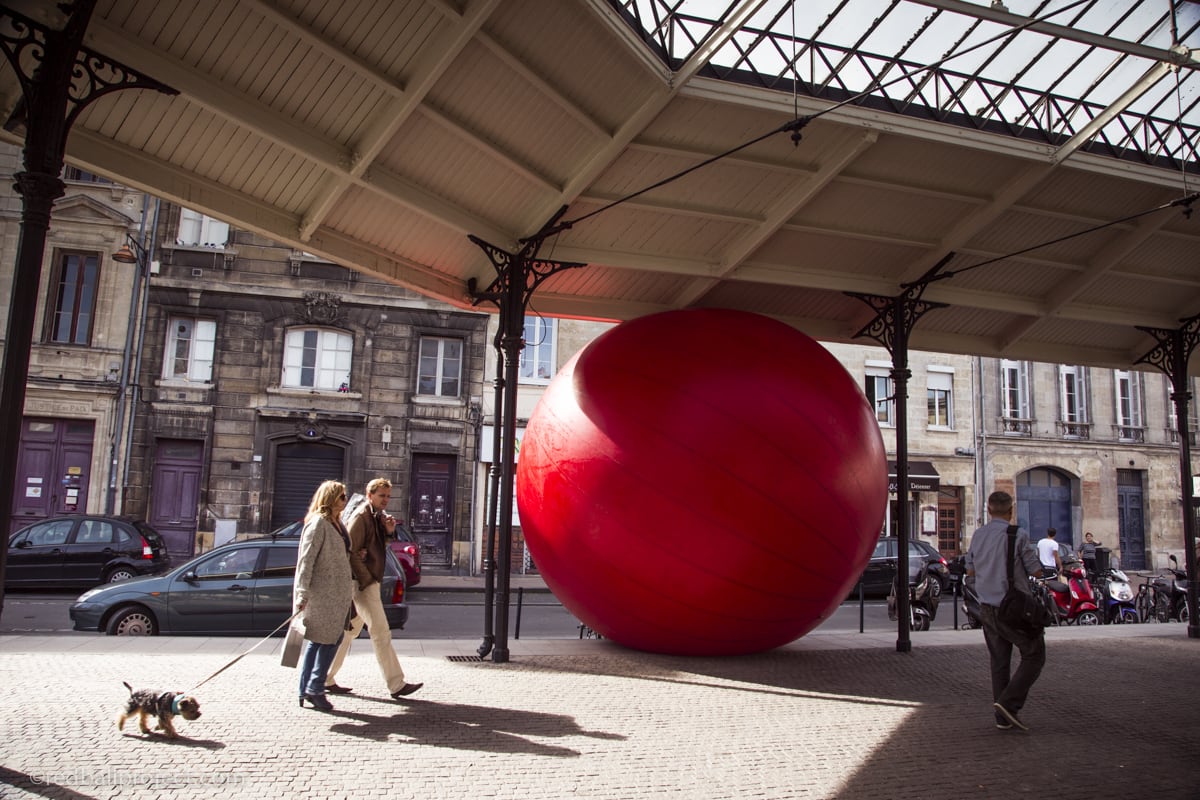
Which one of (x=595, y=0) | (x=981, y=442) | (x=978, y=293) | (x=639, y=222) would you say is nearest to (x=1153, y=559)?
(x=981, y=442)

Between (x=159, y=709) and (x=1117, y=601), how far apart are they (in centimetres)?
1471

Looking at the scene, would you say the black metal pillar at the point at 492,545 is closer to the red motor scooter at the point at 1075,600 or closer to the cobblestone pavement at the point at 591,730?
the cobblestone pavement at the point at 591,730

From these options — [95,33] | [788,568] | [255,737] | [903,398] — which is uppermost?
[95,33]

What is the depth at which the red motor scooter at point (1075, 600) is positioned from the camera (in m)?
13.7

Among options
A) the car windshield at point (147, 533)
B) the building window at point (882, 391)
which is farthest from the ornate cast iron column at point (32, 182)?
the building window at point (882, 391)

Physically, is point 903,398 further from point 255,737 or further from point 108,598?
point 108,598

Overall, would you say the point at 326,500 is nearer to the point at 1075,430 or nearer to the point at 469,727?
the point at 469,727

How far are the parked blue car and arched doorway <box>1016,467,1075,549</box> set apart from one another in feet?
77.0

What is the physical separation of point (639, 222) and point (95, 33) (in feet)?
17.3

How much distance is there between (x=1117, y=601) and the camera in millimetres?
14148

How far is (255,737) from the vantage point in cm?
524

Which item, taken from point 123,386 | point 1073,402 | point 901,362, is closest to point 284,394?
point 123,386

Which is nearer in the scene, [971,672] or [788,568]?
[788,568]

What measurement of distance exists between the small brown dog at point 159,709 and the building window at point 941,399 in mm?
25377
